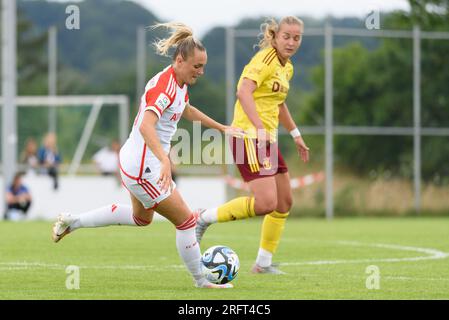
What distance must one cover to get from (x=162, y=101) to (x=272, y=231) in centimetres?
250

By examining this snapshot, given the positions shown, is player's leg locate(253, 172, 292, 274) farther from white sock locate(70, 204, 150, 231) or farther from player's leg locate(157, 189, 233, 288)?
player's leg locate(157, 189, 233, 288)

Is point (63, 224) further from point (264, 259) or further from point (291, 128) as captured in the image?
point (291, 128)

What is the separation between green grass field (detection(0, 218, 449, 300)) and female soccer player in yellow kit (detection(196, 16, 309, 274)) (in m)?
0.48

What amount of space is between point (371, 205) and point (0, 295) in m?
16.5

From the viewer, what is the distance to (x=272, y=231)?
9.71 metres

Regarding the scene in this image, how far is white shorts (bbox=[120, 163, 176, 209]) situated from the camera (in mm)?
7766

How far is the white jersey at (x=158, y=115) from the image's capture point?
7641 millimetres

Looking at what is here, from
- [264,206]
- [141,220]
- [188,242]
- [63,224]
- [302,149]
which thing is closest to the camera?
[188,242]

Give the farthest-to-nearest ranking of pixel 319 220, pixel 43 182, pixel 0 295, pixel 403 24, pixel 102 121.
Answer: pixel 102 121 → pixel 403 24 → pixel 43 182 → pixel 319 220 → pixel 0 295

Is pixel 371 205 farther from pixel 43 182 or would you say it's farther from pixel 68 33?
pixel 68 33

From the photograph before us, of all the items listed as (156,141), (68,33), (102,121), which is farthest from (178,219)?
(68,33)

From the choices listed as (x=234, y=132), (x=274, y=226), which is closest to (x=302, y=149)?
(x=274, y=226)

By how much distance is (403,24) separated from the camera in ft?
88.5

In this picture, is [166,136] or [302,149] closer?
[166,136]
